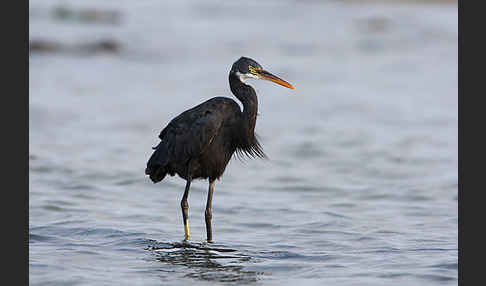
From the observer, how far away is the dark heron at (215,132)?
338 inches

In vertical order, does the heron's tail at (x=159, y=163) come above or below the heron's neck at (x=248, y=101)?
below

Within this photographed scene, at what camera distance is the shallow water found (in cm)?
802

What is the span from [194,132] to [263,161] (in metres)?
5.08

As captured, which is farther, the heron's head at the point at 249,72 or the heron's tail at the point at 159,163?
the heron's tail at the point at 159,163

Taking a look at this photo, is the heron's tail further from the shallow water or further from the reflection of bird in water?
the reflection of bird in water

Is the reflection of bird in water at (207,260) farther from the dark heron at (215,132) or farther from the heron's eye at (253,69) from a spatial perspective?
the heron's eye at (253,69)

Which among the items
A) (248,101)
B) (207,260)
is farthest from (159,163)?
(207,260)

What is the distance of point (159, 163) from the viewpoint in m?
8.91

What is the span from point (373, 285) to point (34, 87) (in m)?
12.6

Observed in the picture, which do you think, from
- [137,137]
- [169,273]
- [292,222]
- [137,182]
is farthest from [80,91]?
[169,273]

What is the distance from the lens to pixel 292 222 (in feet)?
32.1

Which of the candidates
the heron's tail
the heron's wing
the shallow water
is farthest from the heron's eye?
the shallow water

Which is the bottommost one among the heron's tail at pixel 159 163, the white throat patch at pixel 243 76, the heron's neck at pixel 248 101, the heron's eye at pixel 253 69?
the heron's tail at pixel 159 163

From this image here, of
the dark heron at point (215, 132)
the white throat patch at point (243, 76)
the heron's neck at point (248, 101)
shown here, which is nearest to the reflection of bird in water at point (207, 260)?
the dark heron at point (215, 132)
